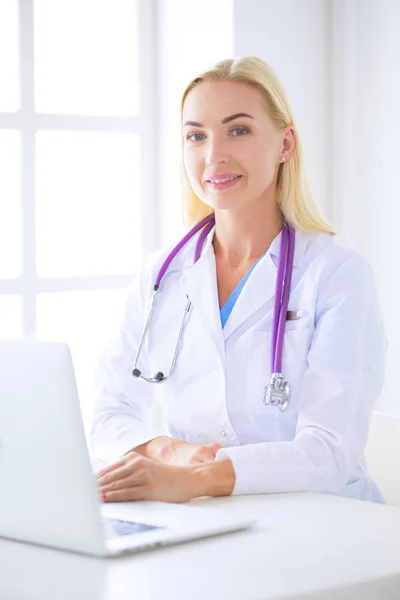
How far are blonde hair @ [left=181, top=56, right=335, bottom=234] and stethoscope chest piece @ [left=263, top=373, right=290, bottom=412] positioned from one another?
0.38 metres

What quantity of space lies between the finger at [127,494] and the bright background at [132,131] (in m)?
1.51

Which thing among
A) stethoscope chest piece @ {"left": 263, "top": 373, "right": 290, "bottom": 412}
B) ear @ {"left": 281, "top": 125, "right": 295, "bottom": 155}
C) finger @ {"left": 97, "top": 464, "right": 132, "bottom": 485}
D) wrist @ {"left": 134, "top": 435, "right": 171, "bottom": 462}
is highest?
ear @ {"left": 281, "top": 125, "right": 295, "bottom": 155}

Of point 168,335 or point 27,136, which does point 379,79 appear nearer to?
point 27,136

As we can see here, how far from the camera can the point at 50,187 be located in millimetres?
3156

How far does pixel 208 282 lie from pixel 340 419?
468 mm

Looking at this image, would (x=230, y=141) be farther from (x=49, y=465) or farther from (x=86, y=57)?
(x=86, y=57)

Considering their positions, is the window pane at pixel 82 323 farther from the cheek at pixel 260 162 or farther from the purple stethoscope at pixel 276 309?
the cheek at pixel 260 162

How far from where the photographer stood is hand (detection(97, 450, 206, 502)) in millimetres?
1601

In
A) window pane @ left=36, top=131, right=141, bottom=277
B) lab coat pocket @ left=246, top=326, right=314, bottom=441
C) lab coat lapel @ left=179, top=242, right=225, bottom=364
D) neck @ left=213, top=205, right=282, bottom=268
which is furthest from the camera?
window pane @ left=36, top=131, right=141, bottom=277

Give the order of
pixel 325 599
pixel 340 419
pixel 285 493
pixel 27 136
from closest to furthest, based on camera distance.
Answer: pixel 325 599
pixel 285 493
pixel 340 419
pixel 27 136

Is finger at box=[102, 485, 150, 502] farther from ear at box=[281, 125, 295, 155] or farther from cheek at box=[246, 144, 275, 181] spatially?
ear at box=[281, 125, 295, 155]

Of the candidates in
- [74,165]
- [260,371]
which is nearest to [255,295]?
[260,371]

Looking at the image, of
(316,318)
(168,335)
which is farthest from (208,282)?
(316,318)

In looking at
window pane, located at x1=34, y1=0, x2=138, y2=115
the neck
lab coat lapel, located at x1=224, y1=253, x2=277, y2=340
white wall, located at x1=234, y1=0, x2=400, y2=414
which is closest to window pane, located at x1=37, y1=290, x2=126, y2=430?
window pane, located at x1=34, y1=0, x2=138, y2=115
